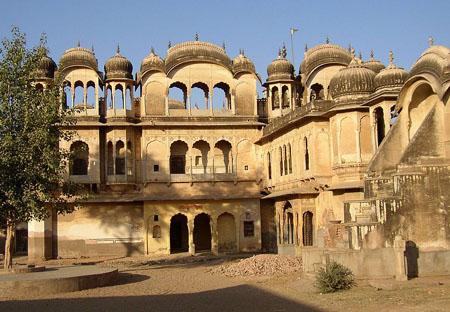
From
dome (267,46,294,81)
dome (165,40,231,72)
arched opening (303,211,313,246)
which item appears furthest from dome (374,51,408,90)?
dome (165,40,231,72)

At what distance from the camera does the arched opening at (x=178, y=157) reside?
33.3 m

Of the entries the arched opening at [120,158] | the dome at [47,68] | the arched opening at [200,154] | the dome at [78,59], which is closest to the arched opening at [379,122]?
the arched opening at [200,154]

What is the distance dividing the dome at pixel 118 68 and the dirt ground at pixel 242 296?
47.5 ft

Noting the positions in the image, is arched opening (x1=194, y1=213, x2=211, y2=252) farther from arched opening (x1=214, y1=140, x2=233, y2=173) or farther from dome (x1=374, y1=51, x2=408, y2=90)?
dome (x1=374, y1=51, x2=408, y2=90)

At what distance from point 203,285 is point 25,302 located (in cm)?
546

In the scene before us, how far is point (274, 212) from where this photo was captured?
106 ft

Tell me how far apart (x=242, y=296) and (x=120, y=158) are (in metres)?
18.2

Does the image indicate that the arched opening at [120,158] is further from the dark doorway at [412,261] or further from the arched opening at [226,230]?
the dark doorway at [412,261]

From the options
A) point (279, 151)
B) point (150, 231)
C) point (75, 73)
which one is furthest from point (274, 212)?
point (75, 73)

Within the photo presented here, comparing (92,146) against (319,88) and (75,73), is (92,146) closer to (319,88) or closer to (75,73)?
(75,73)

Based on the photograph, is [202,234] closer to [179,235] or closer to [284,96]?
[179,235]

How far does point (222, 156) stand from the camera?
34.3 meters

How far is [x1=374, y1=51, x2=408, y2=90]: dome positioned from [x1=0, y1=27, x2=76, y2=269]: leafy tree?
1208cm

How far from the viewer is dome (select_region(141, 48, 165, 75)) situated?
3250 centimetres
